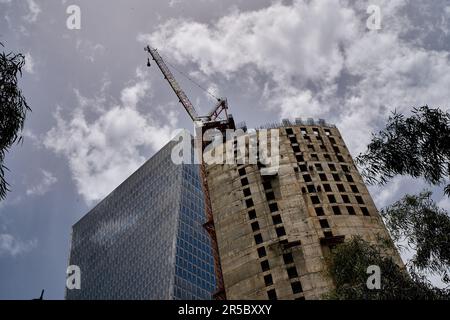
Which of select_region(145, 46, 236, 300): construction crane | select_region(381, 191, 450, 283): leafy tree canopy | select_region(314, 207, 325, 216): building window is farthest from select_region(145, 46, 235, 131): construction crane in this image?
select_region(381, 191, 450, 283): leafy tree canopy

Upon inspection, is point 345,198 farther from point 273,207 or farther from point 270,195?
point 270,195

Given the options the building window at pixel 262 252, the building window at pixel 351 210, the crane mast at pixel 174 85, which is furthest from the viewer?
the crane mast at pixel 174 85

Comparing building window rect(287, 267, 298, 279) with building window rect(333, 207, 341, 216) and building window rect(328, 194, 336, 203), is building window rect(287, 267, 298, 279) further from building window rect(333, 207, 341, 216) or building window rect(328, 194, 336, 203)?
building window rect(328, 194, 336, 203)

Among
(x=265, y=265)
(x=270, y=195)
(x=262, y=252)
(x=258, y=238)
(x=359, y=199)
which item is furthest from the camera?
(x=270, y=195)

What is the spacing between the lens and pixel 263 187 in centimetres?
7175

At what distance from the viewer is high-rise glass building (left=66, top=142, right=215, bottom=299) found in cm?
12156

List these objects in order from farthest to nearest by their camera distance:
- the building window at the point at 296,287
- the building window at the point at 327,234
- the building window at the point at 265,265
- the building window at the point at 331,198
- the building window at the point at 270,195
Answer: the building window at the point at 270,195 → the building window at the point at 331,198 → the building window at the point at 327,234 → the building window at the point at 265,265 → the building window at the point at 296,287

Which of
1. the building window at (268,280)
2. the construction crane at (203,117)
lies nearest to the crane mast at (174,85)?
the construction crane at (203,117)

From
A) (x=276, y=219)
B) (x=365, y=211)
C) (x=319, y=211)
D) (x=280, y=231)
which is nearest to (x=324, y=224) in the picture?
(x=319, y=211)

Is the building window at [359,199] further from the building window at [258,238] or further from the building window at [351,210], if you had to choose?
the building window at [258,238]

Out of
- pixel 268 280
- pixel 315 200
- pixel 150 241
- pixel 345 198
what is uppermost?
pixel 150 241

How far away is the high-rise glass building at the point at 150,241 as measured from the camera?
122 meters

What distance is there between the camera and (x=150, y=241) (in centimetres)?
13700

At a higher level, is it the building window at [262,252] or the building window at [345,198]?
the building window at [345,198]
